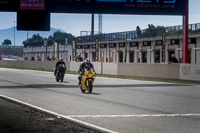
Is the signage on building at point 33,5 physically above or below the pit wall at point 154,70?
above

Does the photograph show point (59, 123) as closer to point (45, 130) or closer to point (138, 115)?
point (45, 130)

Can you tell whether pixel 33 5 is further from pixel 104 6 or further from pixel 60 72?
pixel 60 72

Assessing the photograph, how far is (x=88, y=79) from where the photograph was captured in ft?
54.3

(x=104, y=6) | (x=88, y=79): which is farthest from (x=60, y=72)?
(x=88, y=79)

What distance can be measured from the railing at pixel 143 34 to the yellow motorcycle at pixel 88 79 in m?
24.6

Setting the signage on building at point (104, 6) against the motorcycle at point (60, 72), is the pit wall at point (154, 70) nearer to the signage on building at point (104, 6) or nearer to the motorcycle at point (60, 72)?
the signage on building at point (104, 6)

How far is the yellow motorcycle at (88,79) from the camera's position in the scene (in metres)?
16.6

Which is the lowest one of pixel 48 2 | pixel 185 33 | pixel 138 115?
pixel 138 115

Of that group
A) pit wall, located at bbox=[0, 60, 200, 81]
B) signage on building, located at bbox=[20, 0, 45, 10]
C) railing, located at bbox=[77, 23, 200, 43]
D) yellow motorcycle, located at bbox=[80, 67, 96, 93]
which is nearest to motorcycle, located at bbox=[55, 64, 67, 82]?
signage on building, located at bbox=[20, 0, 45, 10]

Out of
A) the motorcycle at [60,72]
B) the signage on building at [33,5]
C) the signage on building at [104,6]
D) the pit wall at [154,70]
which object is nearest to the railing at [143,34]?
the pit wall at [154,70]

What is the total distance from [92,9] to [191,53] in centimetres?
2062

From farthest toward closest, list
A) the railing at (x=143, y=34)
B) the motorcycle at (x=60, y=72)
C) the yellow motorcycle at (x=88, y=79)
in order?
the railing at (x=143, y=34) < the motorcycle at (x=60, y=72) < the yellow motorcycle at (x=88, y=79)

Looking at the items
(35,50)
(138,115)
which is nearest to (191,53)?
(138,115)

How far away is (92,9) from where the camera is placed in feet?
79.2
